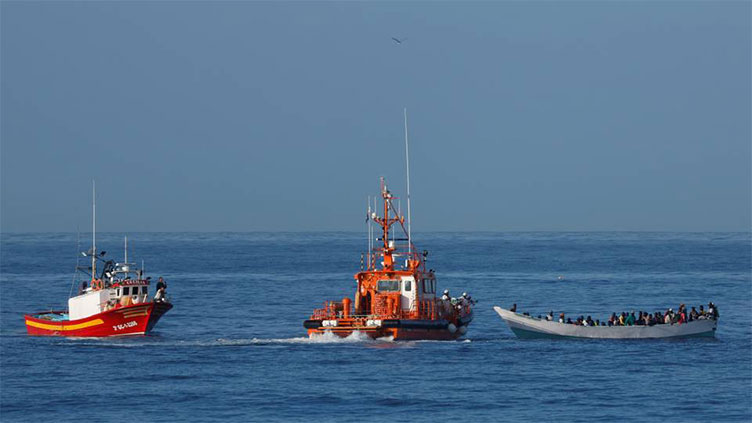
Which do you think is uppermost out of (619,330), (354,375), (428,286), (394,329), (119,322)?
(428,286)

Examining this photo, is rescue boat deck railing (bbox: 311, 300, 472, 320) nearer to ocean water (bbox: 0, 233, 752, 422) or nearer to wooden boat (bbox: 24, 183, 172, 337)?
ocean water (bbox: 0, 233, 752, 422)

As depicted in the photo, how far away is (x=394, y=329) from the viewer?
265ft

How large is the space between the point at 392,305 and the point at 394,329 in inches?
68.0

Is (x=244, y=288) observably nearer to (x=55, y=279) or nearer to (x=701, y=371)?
(x=55, y=279)

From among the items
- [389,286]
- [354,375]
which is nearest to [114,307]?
[389,286]

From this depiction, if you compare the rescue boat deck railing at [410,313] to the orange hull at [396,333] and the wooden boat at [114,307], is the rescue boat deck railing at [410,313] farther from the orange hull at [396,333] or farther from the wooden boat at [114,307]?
the wooden boat at [114,307]

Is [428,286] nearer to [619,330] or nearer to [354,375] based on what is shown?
[619,330]

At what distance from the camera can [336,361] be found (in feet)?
248

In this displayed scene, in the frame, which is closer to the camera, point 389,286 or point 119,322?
point 389,286

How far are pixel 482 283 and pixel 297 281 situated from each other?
929 inches

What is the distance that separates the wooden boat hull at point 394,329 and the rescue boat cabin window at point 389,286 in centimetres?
258

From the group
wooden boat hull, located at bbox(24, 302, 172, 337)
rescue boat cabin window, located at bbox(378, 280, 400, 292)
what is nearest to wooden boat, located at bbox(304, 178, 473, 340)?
rescue boat cabin window, located at bbox(378, 280, 400, 292)

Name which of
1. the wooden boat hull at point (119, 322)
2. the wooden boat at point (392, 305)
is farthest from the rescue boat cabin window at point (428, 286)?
the wooden boat hull at point (119, 322)

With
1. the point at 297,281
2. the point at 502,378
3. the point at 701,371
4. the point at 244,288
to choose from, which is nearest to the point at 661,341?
the point at 701,371
